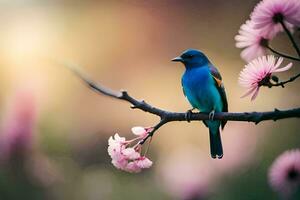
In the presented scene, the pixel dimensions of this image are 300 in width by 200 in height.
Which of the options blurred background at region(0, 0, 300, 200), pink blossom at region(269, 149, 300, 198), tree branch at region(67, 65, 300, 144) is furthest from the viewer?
blurred background at region(0, 0, 300, 200)

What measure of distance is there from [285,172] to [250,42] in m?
0.17

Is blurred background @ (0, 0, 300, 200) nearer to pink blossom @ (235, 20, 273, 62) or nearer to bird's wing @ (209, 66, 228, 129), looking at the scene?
bird's wing @ (209, 66, 228, 129)

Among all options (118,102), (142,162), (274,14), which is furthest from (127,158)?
(118,102)

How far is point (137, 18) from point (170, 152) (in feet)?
2.96

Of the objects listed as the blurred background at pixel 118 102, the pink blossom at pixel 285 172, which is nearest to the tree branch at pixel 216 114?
the pink blossom at pixel 285 172

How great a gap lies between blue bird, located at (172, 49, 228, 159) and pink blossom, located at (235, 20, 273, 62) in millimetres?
152

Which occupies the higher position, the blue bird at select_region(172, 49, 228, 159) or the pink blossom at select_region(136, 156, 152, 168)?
the blue bird at select_region(172, 49, 228, 159)

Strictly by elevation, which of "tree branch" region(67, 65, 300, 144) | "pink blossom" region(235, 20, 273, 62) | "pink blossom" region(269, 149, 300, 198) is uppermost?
"pink blossom" region(235, 20, 273, 62)

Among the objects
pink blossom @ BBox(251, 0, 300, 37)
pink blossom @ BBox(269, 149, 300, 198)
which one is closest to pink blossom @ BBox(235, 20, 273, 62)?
pink blossom @ BBox(251, 0, 300, 37)

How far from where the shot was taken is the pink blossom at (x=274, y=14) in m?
0.37

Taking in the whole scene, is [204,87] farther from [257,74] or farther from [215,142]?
[257,74]

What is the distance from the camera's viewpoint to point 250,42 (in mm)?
405

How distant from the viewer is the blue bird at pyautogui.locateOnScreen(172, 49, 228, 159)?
57cm

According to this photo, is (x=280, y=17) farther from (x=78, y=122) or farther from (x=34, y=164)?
(x=78, y=122)
